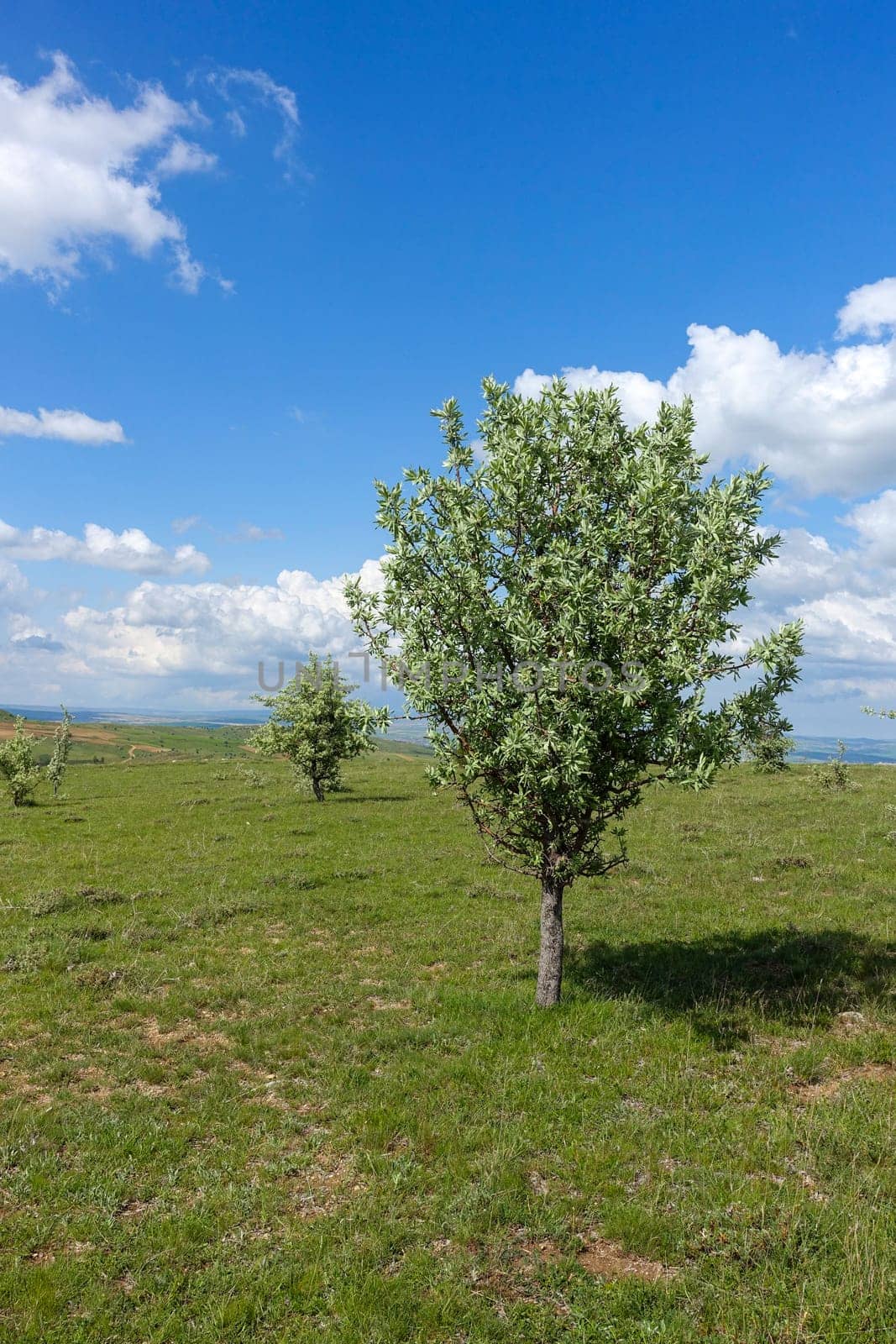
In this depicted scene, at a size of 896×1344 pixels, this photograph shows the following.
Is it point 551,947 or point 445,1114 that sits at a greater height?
point 551,947

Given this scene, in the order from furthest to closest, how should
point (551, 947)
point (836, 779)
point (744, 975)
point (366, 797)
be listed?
point (366, 797), point (836, 779), point (744, 975), point (551, 947)

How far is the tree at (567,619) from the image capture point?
1180 centimetres

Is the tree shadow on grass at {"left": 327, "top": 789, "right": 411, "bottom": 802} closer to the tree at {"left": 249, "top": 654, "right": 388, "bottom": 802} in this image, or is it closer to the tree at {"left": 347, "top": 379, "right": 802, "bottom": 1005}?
the tree at {"left": 249, "top": 654, "right": 388, "bottom": 802}

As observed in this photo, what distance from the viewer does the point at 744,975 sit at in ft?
54.0

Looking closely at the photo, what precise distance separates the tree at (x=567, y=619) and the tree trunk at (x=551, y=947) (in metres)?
0.04

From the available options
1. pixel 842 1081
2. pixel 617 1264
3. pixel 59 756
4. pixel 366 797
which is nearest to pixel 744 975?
pixel 842 1081

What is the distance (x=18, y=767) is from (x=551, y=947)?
4570 cm

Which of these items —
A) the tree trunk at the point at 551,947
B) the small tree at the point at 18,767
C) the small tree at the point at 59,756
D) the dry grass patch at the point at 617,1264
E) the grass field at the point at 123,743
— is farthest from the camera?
the grass field at the point at 123,743

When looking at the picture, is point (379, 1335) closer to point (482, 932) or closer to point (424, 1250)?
point (424, 1250)

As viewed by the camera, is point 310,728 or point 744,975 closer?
point 744,975

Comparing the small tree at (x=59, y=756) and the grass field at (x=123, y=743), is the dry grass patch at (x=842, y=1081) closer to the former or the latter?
the small tree at (x=59, y=756)

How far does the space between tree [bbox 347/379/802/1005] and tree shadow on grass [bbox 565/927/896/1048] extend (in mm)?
2552

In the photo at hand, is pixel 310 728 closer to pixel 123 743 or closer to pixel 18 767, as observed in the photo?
pixel 18 767

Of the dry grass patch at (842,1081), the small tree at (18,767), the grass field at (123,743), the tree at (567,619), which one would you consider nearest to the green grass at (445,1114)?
the dry grass patch at (842,1081)
